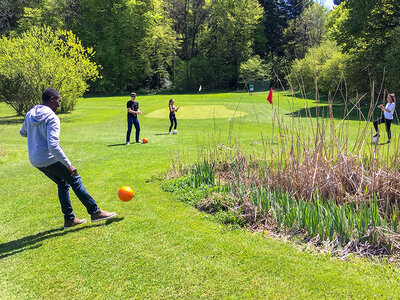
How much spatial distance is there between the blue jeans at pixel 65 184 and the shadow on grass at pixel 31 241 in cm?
23

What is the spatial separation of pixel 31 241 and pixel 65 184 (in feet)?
3.07

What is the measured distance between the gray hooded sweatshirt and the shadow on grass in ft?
3.70

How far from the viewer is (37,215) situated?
17.7 feet

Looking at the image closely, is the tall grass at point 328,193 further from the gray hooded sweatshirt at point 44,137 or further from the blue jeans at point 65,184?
the gray hooded sweatshirt at point 44,137

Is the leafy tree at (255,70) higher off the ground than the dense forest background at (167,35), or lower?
lower

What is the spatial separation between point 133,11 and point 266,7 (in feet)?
85.5

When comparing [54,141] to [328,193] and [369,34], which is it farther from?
[369,34]

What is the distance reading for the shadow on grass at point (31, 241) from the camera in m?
4.22

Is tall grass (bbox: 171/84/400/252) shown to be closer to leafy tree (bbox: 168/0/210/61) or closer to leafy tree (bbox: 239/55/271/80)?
leafy tree (bbox: 239/55/271/80)

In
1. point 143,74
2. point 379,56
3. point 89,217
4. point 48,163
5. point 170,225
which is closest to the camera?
point 48,163

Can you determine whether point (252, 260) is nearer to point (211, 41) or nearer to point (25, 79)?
point (25, 79)

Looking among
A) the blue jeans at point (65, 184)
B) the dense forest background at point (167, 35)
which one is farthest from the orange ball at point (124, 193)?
the dense forest background at point (167, 35)

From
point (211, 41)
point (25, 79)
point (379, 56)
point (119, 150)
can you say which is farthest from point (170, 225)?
point (211, 41)

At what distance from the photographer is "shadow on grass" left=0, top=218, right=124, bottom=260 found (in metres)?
4.22
